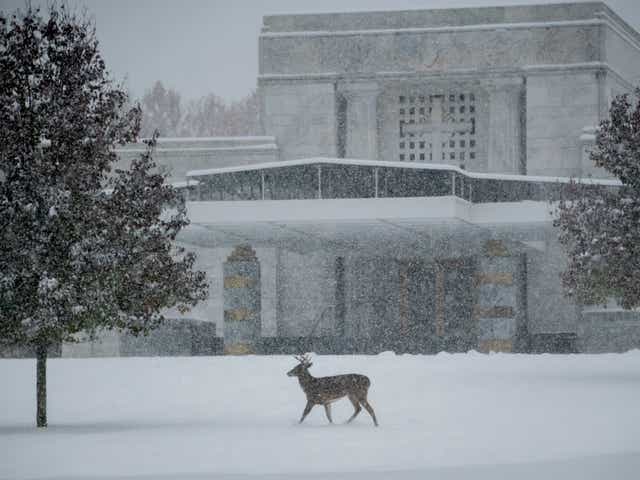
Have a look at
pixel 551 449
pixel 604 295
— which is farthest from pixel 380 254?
pixel 551 449

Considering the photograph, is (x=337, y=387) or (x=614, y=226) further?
(x=614, y=226)

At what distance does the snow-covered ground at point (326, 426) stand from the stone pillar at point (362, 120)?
21492mm

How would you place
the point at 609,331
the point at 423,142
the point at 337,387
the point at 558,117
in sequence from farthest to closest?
the point at 423,142, the point at 558,117, the point at 609,331, the point at 337,387

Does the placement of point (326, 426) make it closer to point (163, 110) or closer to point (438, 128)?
point (438, 128)

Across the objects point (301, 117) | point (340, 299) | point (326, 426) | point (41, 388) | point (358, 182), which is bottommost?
point (326, 426)

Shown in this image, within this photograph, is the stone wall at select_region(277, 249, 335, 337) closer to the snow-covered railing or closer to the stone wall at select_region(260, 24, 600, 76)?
the snow-covered railing

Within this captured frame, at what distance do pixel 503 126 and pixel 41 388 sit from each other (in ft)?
116

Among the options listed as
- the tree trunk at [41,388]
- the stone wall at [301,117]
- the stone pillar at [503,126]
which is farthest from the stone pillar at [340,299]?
the tree trunk at [41,388]

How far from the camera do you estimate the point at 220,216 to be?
39.8 m

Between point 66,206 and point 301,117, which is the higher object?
point 301,117

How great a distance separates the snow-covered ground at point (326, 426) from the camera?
561 inches

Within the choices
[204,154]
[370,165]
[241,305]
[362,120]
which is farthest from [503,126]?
[241,305]

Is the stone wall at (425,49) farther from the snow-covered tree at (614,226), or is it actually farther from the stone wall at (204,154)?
the snow-covered tree at (614,226)

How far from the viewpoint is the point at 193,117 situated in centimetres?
10081
